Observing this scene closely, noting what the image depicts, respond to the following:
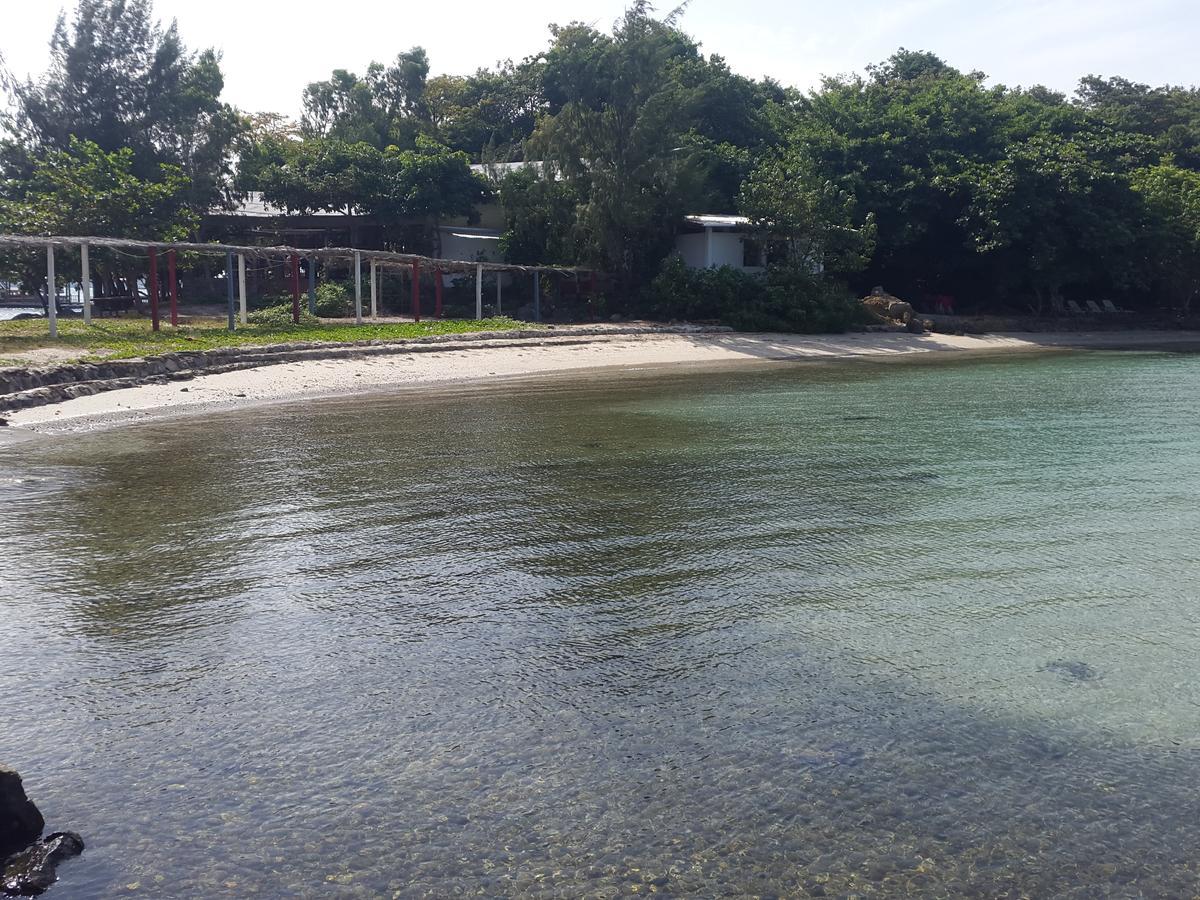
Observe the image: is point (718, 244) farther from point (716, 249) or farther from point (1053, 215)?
point (1053, 215)

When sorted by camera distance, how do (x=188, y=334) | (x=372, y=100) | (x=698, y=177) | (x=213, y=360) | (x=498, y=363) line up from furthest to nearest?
1. (x=372, y=100)
2. (x=698, y=177)
3. (x=188, y=334)
4. (x=498, y=363)
5. (x=213, y=360)

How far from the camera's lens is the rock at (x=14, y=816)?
3727mm

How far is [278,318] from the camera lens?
2847cm

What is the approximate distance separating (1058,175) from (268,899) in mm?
36806

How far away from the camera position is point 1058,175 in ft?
113

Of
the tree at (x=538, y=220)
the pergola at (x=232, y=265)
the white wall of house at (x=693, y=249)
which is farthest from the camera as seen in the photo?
the white wall of house at (x=693, y=249)

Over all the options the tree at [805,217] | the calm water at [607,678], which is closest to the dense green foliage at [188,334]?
the tree at [805,217]

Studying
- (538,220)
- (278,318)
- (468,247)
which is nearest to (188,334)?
(278,318)

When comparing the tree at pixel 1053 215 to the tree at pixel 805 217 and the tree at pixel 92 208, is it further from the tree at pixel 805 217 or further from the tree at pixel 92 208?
the tree at pixel 92 208

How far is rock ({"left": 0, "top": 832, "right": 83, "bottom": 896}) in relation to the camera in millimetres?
3684

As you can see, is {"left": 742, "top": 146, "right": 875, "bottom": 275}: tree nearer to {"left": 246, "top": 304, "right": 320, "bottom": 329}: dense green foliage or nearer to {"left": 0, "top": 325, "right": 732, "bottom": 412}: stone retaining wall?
{"left": 0, "top": 325, "right": 732, "bottom": 412}: stone retaining wall

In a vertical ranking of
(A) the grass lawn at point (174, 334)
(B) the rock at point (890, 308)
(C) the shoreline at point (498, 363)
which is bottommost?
(C) the shoreline at point (498, 363)

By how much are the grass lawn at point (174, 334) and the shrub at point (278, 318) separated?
649 mm

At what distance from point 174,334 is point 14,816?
2166 centimetres
